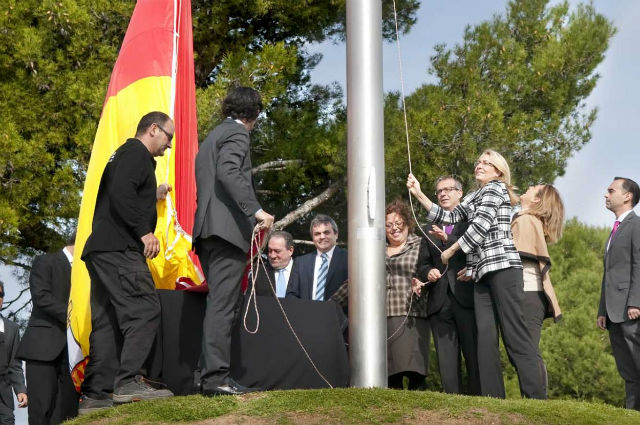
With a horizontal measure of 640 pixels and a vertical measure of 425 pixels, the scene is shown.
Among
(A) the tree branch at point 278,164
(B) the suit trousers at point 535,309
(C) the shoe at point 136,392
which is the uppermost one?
(A) the tree branch at point 278,164

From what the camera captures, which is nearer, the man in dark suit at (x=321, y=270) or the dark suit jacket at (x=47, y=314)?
the dark suit jacket at (x=47, y=314)

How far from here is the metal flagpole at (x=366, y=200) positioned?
6.11m

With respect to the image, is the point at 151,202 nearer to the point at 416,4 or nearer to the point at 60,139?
the point at 60,139

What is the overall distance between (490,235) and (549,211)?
61 centimetres

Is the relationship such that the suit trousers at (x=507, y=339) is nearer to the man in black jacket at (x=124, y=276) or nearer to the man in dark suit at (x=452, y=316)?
the man in dark suit at (x=452, y=316)

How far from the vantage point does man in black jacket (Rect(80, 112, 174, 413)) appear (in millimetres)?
5645

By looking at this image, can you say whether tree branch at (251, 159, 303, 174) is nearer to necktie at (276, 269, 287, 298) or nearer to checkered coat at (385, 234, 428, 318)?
necktie at (276, 269, 287, 298)

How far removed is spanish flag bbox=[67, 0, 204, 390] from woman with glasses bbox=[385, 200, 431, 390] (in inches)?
57.7

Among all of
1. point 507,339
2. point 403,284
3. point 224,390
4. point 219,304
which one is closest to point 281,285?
point 403,284

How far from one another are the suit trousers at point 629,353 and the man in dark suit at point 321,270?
2174mm

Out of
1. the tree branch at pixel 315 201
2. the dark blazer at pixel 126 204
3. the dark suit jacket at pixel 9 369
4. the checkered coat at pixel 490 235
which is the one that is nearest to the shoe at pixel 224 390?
the dark blazer at pixel 126 204

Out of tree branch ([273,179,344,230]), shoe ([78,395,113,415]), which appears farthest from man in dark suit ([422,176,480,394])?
tree branch ([273,179,344,230])

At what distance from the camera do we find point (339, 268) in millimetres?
7566

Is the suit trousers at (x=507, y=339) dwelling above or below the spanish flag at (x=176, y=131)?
below
